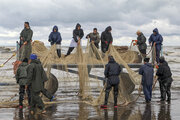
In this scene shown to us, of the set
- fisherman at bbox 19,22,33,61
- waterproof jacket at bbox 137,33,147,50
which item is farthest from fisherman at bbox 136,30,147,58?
fisherman at bbox 19,22,33,61

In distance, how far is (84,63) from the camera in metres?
12.6

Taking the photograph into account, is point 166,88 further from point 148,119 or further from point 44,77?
point 44,77

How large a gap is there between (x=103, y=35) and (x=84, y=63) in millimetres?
1776

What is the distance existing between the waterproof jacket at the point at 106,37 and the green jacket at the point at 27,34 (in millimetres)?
2980

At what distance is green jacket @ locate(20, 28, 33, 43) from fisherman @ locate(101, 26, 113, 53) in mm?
2984

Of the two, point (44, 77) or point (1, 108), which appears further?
point (1, 108)

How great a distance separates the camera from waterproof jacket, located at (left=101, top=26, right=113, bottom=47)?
44.2ft

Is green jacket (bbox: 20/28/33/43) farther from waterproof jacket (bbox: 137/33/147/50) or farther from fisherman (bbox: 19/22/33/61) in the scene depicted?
waterproof jacket (bbox: 137/33/147/50)

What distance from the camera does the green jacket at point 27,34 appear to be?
13109 mm

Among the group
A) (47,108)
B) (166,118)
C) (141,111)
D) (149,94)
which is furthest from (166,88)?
(47,108)

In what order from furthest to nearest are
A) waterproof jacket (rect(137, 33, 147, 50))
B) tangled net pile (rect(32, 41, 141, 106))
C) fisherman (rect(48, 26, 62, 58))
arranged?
waterproof jacket (rect(137, 33, 147, 50))
fisherman (rect(48, 26, 62, 58))
tangled net pile (rect(32, 41, 141, 106))

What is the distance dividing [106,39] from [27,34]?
3.25m

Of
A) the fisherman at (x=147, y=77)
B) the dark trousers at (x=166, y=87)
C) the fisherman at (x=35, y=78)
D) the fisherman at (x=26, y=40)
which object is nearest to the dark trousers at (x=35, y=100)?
the fisherman at (x=35, y=78)

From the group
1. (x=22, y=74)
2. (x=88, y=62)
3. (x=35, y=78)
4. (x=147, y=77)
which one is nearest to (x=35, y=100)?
(x=35, y=78)
